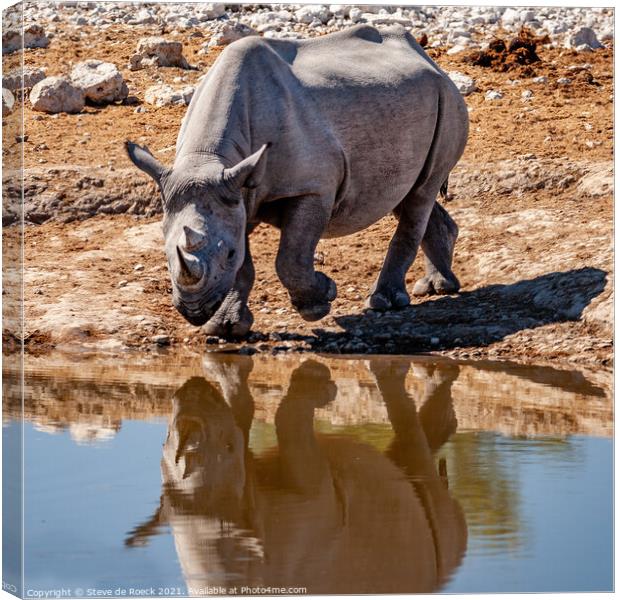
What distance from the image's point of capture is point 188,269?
889 centimetres

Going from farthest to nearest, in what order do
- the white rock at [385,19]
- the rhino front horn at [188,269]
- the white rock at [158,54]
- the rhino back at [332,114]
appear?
the white rock at [158,54] < the white rock at [385,19] < the rhino back at [332,114] < the rhino front horn at [188,269]

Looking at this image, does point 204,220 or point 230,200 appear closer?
point 204,220

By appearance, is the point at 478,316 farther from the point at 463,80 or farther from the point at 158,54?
the point at 158,54

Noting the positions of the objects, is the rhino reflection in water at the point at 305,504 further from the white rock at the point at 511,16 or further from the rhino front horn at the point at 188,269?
the white rock at the point at 511,16

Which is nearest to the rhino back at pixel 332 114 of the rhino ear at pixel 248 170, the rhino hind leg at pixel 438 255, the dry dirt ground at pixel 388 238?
the rhino ear at pixel 248 170

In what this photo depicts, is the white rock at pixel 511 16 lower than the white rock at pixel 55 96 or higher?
higher

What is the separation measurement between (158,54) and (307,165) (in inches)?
208

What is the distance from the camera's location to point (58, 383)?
9312 mm

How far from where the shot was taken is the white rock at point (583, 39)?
1440 centimetres

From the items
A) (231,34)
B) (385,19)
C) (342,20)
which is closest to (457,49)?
(385,19)

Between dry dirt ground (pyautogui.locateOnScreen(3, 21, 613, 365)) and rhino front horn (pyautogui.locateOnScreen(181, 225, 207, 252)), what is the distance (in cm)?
156

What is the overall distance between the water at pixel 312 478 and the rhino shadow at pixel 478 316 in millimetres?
723

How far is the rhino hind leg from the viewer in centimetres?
1187

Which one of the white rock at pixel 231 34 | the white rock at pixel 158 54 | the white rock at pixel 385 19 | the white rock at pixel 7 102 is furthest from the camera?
the white rock at pixel 158 54
